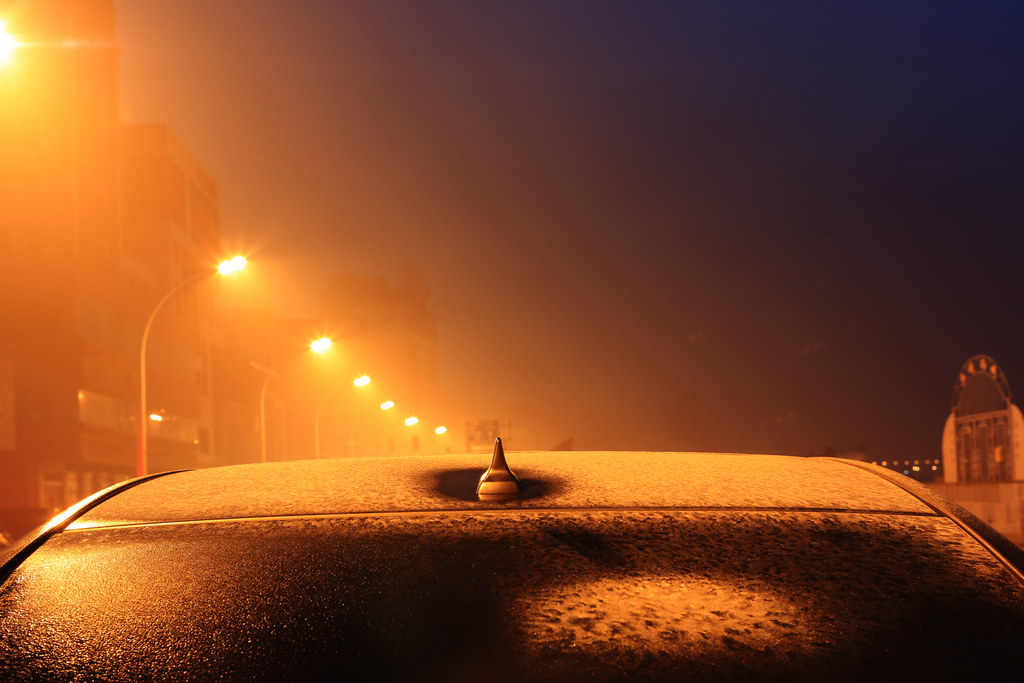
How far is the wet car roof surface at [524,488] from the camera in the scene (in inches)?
72.9

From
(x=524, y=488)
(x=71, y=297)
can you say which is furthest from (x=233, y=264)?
(x=71, y=297)

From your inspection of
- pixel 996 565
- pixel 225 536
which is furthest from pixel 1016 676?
pixel 225 536

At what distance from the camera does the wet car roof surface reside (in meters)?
1.85

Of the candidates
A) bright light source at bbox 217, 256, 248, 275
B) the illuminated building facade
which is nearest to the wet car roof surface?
bright light source at bbox 217, 256, 248, 275

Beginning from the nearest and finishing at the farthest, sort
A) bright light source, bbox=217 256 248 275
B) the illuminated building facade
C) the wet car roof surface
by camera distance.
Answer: the wet car roof surface
bright light source, bbox=217 256 248 275
the illuminated building facade

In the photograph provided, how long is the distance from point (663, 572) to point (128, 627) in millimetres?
879

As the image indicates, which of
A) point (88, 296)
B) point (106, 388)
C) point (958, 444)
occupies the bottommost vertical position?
point (958, 444)

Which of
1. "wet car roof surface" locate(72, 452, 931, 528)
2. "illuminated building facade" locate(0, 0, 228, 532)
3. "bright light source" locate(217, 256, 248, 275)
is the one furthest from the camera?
"illuminated building facade" locate(0, 0, 228, 532)

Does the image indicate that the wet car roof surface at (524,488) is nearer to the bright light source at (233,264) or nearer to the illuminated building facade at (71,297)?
the bright light source at (233,264)

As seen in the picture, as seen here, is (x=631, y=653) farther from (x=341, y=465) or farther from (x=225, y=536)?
(x=341, y=465)

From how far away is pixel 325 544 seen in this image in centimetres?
171

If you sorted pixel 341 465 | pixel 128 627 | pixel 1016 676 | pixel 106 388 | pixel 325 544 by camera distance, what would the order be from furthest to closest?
pixel 106 388
pixel 341 465
pixel 325 544
pixel 128 627
pixel 1016 676

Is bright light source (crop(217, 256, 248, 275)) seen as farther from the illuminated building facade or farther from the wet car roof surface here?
the wet car roof surface

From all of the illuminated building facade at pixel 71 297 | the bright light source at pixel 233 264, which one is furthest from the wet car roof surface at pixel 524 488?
the illuminated building facade at pixel 71 297
